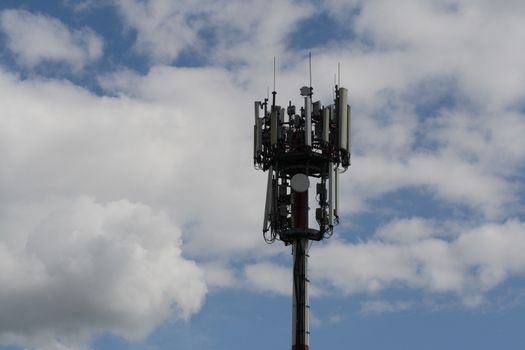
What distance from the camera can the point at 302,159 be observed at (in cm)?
14800

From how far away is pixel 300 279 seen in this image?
145 metres

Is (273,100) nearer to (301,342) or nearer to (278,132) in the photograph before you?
(278,132)

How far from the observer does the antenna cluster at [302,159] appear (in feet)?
482

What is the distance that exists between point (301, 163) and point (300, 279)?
45.0 ft

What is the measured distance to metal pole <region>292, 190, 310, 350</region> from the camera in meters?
142

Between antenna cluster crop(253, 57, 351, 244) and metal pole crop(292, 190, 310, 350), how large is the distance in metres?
0.12

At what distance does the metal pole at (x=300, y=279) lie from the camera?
467ft

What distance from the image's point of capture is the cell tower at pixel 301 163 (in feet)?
481

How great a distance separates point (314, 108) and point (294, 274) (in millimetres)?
19848

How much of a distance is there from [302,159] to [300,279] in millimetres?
14062

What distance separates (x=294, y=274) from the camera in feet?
478

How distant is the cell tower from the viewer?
5768 inches

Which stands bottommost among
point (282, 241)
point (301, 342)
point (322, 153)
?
point (301, 342)

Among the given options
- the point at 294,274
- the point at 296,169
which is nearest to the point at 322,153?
the point at 296,169
